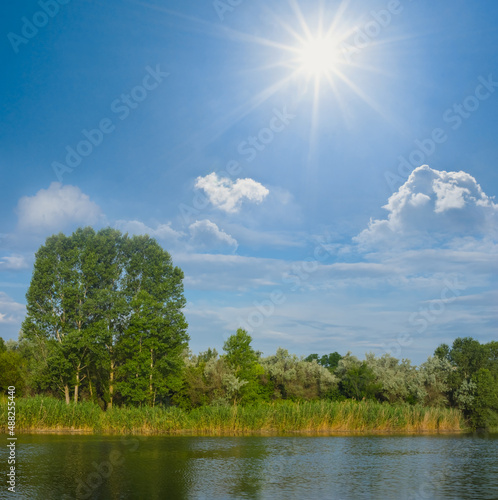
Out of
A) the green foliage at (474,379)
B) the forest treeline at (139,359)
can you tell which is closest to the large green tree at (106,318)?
the forest treeline at (139,359)

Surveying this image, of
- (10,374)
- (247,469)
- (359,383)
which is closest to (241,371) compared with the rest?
(359,383)

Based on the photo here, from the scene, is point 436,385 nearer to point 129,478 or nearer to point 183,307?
point 183,307

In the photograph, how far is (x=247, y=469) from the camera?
2436 centimetres

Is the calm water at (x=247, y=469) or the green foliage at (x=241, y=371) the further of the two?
the green foliage at (x=241, y=371)

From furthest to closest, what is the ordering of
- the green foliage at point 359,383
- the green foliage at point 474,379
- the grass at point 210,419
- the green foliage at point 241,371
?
1. the green foliage at point 359,383
2. the green foliage at point 474,379
3. the green foliage at point 241,371
4. the grass at point 210,419

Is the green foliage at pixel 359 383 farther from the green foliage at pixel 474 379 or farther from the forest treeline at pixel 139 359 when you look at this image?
the green foliage at pixel 474 379

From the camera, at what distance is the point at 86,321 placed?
59656 millimetres

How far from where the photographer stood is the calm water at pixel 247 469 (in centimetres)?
1900

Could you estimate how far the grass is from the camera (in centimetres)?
4266

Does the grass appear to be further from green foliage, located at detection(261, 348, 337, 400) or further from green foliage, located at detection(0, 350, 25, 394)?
green foliage, located at detection(0, 350, 25, 394)

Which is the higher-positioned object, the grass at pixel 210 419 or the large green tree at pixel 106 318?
the large green tree at pixel 106 318

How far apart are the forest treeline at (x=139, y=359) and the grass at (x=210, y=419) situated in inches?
387

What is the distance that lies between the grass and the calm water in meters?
5.76

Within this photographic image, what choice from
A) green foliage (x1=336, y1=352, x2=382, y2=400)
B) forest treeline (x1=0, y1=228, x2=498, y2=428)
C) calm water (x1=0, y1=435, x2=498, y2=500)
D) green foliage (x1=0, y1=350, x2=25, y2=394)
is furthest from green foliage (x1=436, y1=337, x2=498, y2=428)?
green foliage (x1=0, y1=350, x2=25, y2=394)
